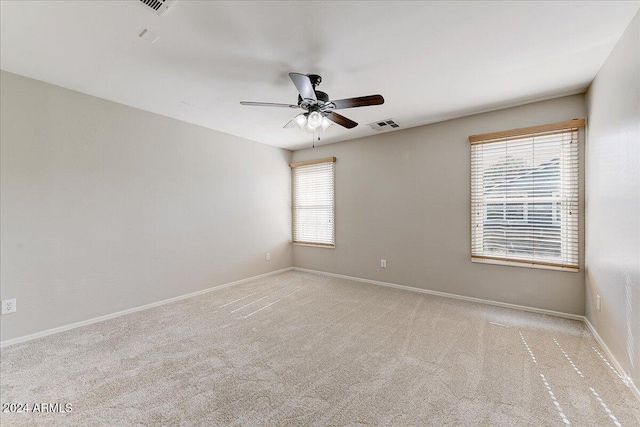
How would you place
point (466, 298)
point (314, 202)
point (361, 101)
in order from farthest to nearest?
point (314, 202) → point (466, 298) → point (361, 101)

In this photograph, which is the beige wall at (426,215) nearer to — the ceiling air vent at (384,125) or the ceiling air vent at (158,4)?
the ceiling air vent at (384,125)

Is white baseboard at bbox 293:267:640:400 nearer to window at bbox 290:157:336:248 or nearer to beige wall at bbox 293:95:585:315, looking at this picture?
beige wall at bbox 293:95:585:315

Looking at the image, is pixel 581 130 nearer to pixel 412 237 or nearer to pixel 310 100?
pixel 412 237

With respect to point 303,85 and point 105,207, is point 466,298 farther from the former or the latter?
point 105,207

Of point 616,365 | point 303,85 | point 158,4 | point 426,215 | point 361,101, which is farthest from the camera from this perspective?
point 426,215

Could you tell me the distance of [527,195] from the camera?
3.25 m

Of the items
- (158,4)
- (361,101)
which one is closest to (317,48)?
(361,101)

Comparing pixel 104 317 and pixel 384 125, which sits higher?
pixel 384 125

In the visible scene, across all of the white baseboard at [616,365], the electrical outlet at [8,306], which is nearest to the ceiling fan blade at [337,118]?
the white baseboard at [616,365]

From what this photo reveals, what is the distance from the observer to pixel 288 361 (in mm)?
2230

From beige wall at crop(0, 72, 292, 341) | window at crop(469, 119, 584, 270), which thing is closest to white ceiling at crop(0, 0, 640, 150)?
beige wall at crop(0, 72, 292, 341)

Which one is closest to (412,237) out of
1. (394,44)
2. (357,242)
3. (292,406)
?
(357,242)

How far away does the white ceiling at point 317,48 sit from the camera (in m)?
1.77

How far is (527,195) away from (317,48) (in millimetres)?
3033
